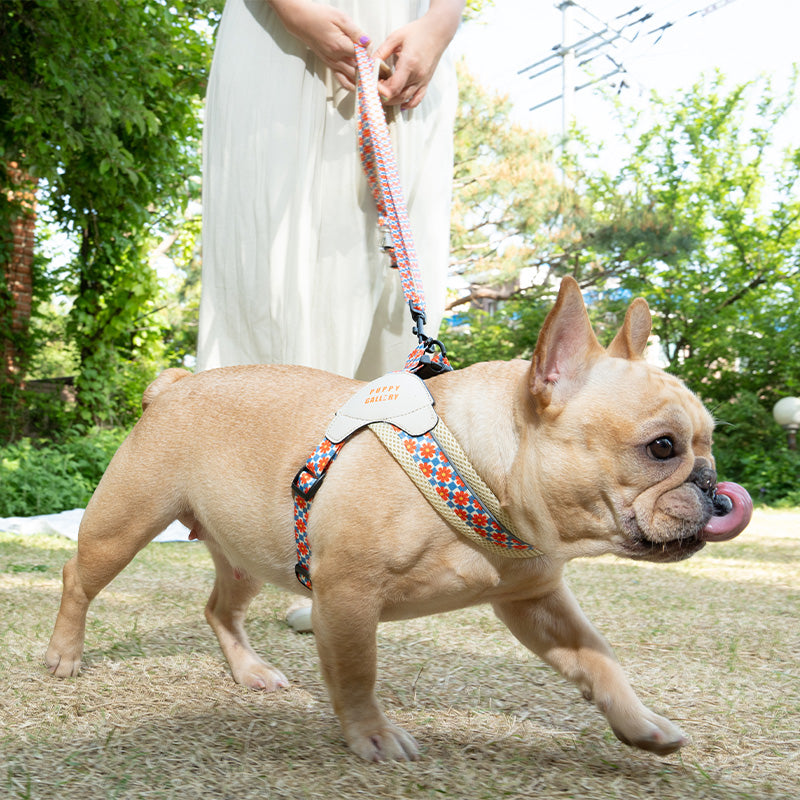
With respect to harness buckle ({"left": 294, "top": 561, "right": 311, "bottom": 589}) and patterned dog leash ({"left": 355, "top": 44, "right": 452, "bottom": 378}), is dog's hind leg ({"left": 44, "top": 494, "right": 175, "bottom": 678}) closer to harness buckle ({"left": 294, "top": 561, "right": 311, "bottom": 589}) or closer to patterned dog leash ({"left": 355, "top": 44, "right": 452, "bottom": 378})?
harness buckle ({"left": 294, "top": 561, "right": 311, "bottom": 589})

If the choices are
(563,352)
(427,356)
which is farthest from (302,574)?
(563,352)

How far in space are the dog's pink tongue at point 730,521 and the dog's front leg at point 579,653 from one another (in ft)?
1.38

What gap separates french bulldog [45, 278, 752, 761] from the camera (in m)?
1.75

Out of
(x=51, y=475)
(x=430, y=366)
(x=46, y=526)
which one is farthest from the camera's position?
(x=51, y=475)

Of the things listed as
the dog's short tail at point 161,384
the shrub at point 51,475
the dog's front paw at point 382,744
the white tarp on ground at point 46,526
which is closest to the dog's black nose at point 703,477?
the dog's front paw at point 382,744

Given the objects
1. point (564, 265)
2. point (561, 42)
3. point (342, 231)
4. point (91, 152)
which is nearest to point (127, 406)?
point (91, 152)

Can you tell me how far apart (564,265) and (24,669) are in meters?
12.0

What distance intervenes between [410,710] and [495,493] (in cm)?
81

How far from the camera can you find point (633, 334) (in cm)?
210

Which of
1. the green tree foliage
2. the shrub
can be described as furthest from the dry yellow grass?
the green tree foliage

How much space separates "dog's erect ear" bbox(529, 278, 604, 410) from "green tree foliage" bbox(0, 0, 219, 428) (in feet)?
22.4

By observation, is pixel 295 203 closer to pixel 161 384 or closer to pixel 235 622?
pixel 161 384

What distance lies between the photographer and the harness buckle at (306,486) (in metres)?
1.95

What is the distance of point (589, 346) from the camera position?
184 cm
